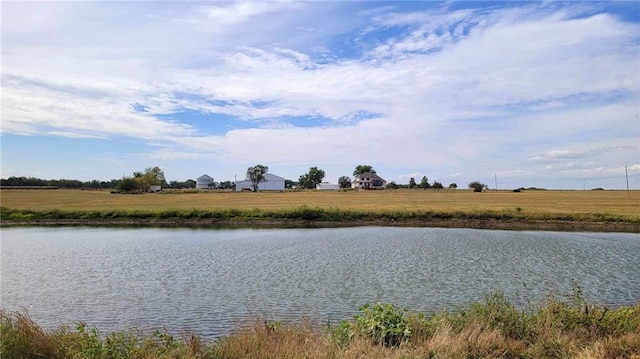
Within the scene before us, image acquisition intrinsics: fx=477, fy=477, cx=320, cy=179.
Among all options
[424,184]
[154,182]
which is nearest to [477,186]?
[424,184]

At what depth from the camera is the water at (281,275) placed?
51.8 ft

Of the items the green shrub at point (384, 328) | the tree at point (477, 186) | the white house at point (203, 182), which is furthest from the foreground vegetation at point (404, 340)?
the white house at point (203, 182)

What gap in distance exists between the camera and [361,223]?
184 ft

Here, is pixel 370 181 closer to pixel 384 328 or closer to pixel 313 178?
pixel 313 178

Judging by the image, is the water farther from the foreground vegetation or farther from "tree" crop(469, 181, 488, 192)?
"tree" crop(469, 181, 488, 192)

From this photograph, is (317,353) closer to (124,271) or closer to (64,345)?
(64,345)

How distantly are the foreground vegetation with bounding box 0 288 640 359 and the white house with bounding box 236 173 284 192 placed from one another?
15332 cm

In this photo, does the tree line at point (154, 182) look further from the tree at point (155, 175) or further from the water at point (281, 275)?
the water at point (281, 275)

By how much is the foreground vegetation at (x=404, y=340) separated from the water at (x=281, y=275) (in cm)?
447

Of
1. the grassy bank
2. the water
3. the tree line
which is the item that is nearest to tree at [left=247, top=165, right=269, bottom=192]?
the tree line

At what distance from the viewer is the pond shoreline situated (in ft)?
163

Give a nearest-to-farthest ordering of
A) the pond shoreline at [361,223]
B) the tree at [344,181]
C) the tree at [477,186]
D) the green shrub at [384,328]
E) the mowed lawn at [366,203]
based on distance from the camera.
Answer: the green shrub at [384,328] < the pond shoreline at [361,223] < the mowed lawn at [366,203] < the tree at [477,186] < the tree at [344,181]

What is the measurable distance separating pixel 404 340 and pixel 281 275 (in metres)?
13.7

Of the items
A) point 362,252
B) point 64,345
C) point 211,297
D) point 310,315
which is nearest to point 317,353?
point 64,345
